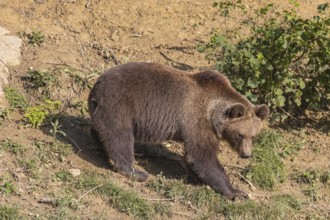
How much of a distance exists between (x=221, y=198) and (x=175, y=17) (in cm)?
441

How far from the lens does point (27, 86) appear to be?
10781mm

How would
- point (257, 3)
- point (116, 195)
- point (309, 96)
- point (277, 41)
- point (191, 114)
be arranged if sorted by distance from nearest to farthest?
point (116, 195) → point (191, 114) → point (277, 41) → point (309, 96) → point (257, 3)

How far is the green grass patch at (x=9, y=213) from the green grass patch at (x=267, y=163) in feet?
11.8

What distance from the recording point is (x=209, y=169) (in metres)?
9.35

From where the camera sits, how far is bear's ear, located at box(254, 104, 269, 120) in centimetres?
962

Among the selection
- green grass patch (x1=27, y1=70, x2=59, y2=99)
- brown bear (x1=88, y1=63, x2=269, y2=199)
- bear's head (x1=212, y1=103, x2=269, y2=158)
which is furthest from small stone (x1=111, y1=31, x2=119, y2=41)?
bear's head (x1=212, y1=103, x2=269, y2=158)

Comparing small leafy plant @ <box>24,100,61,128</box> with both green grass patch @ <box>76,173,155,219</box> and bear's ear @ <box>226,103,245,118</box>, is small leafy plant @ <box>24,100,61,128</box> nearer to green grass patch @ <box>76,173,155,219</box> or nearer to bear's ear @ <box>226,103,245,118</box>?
green grass patch @ <box>76,173,155,219</box>

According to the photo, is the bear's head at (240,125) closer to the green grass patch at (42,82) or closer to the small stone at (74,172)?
the small stone at (74,172)

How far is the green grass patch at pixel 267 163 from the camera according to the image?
9.90m

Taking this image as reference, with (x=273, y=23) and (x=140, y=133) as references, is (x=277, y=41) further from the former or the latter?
(x=140, y=133)

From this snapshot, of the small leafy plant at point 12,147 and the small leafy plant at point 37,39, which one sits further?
the small leafy plant at point 37,39

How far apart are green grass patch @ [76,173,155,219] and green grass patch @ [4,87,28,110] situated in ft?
6.41

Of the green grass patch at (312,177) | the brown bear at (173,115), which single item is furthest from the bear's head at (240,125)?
the green grass patch at (312,177)

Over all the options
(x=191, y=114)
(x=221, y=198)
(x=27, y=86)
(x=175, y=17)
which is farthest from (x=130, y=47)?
(x=221, y=198)
